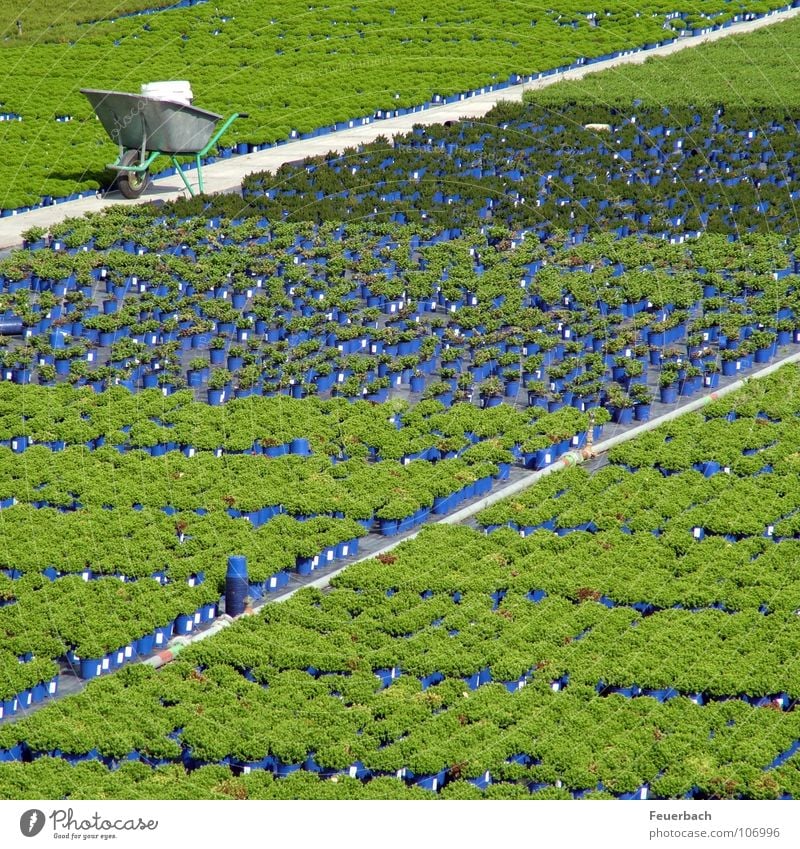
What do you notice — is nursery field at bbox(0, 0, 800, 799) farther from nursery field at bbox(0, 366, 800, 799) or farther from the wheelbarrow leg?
the wheelbarrow leg

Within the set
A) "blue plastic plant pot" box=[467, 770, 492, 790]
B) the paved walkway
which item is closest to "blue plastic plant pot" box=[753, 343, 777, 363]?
"blue plastic plant pot" box=[467, 770, 492, 790]

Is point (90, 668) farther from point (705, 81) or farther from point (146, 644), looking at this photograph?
point (705, 81)

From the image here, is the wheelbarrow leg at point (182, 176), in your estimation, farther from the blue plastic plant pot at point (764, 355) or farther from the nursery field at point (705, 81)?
the blue plastic plant pot at point (764, 355)

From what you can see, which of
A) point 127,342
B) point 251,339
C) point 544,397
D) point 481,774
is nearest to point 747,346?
point 544,397

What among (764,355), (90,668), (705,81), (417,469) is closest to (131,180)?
(764,355)

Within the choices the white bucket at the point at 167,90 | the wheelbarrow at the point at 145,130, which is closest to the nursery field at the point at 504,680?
the wheelbarrow at the point at 145,130
